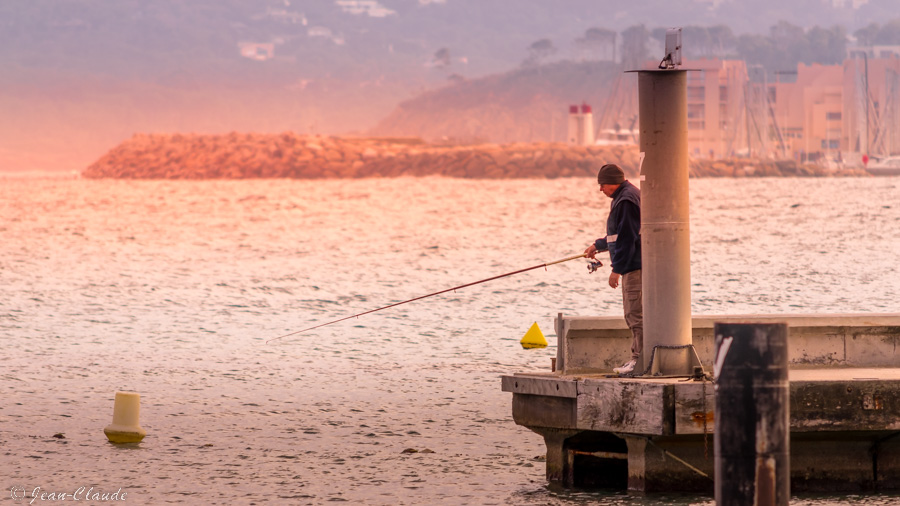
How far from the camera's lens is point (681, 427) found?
791 centimetres

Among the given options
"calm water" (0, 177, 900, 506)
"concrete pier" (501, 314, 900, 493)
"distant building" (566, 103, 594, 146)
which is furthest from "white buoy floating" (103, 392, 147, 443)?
"distant building" (566, 103, 594, 146)

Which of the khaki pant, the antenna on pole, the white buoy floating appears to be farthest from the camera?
the white buoy floating

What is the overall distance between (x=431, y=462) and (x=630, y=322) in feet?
6.69

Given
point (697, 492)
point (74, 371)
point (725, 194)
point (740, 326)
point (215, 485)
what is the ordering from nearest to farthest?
1. point (740, 326)
2. point (697, 492)
3. point (215, 485)
4. point (74, 371)
5. point (725, 194)

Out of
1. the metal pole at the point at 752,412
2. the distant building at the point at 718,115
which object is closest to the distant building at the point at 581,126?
the distant building at the point at 718,115

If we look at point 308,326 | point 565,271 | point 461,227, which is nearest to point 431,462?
point 308,326

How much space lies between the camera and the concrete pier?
7.96 m

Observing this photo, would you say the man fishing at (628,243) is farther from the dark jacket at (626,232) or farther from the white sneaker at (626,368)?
the white sneaker at (626,368)

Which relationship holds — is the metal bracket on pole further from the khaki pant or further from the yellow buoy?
the yellow buoy

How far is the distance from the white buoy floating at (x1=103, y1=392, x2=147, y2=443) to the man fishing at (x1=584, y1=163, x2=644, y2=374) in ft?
14.2

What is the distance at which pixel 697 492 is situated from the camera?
834 cm

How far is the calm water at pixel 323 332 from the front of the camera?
381 inches

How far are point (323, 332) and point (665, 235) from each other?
14243 millimetres

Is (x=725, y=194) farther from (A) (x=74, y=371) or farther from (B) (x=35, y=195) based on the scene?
(A) (x=74, y=371)
